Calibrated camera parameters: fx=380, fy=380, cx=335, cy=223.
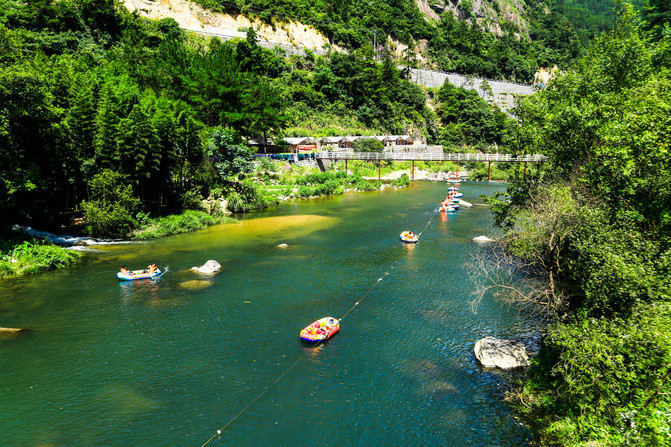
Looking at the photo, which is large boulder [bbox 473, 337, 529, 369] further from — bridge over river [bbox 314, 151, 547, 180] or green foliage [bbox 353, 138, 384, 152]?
green foliage [bbox 353, 138, 384, 152]

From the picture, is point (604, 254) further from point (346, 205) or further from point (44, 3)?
point (44, 3)

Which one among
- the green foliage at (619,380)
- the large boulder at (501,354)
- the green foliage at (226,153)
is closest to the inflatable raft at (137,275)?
the large boulder at (501,354)

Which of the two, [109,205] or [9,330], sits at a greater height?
[109,205]

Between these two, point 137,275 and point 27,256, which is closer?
point 137,275

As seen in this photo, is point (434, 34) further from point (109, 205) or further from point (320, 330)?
point (320, 330)

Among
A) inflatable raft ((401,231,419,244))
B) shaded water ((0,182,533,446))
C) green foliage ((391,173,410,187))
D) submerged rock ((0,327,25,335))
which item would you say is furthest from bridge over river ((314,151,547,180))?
submerged rock ((0,327,25,335))

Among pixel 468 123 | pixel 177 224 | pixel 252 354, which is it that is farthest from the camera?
pixel 468 123

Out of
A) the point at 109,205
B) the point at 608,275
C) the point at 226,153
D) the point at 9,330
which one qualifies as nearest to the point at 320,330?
the point at 608,275
